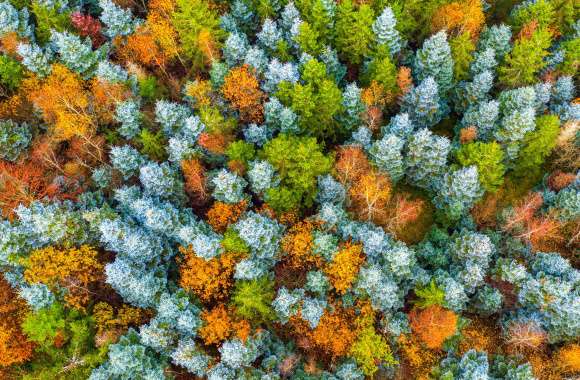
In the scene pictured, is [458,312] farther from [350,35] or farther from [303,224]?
[350,35]

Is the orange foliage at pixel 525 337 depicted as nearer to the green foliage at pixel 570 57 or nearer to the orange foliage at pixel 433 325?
the orange foliage at pixel 433 325

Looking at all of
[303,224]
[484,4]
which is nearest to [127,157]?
[303,224]

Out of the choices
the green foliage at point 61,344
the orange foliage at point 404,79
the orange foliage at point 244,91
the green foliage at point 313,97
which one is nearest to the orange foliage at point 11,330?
the green foliage at point 61,344

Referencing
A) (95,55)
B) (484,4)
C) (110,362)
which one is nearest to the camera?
(110,362)

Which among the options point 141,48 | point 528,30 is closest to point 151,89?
point 141,48

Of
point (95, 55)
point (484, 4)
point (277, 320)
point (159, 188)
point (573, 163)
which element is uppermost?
point (484, 4)

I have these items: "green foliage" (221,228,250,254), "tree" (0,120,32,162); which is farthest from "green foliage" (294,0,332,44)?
"tree" (0,120,32,162)

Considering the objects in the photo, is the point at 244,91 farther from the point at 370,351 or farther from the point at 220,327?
the point at 370,351
